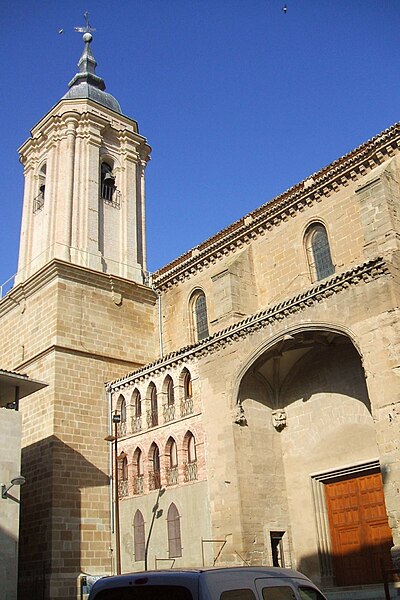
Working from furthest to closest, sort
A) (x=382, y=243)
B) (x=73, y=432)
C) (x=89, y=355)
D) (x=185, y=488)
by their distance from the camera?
(x=89, y=355) → (x=73, y=432) → (x=185, y=488) → (x=382, y=243)

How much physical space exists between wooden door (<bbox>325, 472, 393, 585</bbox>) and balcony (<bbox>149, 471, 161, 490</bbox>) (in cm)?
503

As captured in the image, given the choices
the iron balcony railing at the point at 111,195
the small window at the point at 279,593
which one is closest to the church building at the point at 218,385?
the iron balcony railing at the point at 111,195

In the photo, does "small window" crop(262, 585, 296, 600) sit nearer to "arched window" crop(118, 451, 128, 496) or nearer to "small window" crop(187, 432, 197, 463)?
"small window" crop(187, 432, 197, 463)

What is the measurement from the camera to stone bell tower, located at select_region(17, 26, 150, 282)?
81.9 ft

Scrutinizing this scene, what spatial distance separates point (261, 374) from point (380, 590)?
21.4 feet

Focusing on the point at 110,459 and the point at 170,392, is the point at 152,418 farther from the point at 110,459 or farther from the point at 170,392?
the point at 110,459

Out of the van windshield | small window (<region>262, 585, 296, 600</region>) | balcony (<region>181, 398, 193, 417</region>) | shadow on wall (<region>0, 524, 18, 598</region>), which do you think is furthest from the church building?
the van windshield

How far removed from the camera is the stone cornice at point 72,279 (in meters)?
22.9

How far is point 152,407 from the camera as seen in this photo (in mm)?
20422

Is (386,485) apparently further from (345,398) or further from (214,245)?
(214,245)

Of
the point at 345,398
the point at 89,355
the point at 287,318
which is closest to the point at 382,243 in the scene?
the point at 287,318

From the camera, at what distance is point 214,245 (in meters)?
23.2

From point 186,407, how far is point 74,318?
231 inches

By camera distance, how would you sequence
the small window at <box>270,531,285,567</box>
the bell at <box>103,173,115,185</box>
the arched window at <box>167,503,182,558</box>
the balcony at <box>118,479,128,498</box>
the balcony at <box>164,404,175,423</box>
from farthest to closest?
1. the bell at <box>103,173,115,185</box>
2. the balcony at <box>118,479,128,498</box>
3. the balcony at <box>164,404,175,423</box>
4. the arched window at <box>167,503,182,558</box>
5. the small window at <box>270,531,285,567</box>
